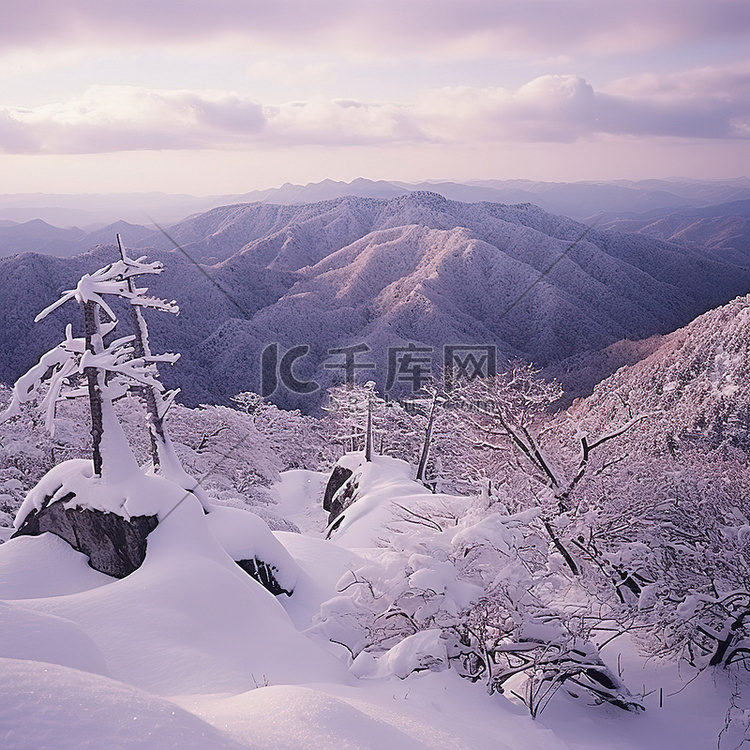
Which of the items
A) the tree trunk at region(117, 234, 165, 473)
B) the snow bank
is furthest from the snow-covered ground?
the tree trunk at region(117, 234, 165, 473)

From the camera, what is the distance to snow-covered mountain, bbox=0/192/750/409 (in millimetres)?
83375

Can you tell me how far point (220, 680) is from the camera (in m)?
5.09

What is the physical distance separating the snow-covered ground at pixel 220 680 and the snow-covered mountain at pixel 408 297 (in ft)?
200

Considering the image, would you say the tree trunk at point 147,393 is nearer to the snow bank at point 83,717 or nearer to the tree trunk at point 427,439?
the snow bank at point 83,717

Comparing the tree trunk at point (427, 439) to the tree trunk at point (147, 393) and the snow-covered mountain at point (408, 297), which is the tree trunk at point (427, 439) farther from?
the snow-covered mountain at point (408, 297)

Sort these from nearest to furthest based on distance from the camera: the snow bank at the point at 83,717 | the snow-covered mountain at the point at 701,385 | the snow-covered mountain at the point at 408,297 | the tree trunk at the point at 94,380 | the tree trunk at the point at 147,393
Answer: the snow bank at the point at 83,717
the tree trunk at the point at 94,380
the tree trunk at the point at 147,393
the snow-covered mountain at the point at 701,385
the snow-covered mountain at the point at 408,297

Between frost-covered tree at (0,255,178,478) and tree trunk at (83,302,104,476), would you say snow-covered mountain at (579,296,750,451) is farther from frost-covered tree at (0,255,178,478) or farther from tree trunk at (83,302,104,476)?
tree trunk at (83,302,104,476)

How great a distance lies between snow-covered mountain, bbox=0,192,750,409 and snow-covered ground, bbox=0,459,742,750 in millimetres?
61005

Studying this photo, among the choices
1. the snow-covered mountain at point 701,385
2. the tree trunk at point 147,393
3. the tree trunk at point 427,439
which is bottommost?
the tree trunk at point 427,439

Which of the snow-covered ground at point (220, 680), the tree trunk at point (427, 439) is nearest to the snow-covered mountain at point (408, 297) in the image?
the tree trunk at point (427, 439)

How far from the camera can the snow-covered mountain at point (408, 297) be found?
83375 mm

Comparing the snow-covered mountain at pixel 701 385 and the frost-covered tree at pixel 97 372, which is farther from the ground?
the frost-covered tree at pixel 97 372

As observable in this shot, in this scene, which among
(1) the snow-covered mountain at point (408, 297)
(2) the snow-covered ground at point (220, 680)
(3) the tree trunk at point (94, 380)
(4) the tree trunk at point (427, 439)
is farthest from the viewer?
(1) the snow-covered mountain at point (408, 297)

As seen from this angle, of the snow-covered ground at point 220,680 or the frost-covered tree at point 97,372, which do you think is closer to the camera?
the snow-covered ground at point 220,680
